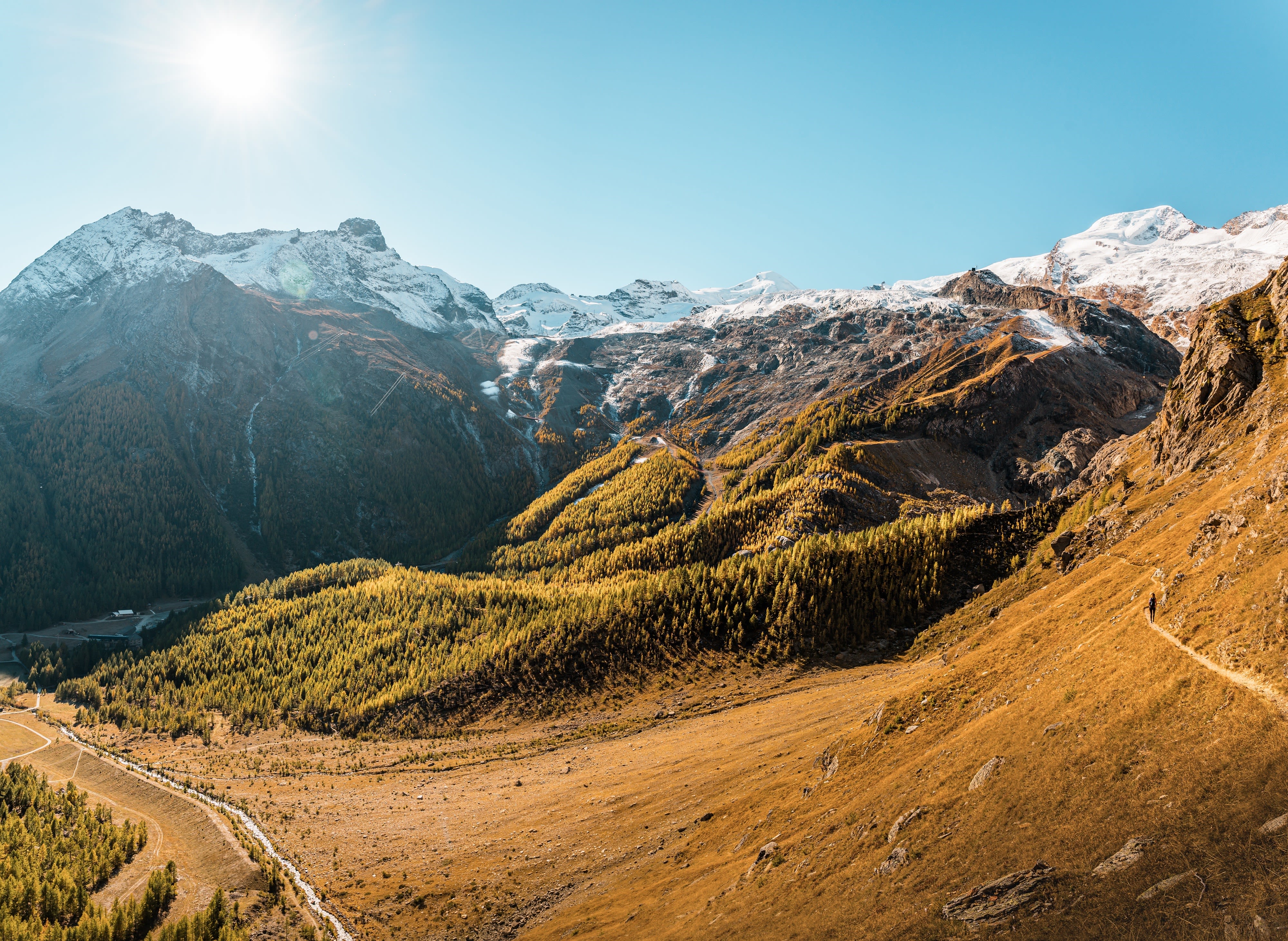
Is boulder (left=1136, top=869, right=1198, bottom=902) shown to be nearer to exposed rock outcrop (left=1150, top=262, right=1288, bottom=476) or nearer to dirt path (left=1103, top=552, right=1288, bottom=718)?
dirt path (left=1103, top=552, right=1288, bottom=718)

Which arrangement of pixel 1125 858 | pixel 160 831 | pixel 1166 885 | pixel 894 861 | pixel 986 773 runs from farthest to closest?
1. pixel 160 831
2. pixel 986 773
3. pixel 894 861
4. pixel 1125 858
5. pixel 1166 885

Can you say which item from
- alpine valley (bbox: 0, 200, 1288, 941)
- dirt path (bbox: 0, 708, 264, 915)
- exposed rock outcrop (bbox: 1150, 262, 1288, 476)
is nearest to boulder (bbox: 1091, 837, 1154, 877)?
alpine valley (bbox: 0, 200, 1288, 941)

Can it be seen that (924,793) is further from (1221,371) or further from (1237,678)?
(1221,371)

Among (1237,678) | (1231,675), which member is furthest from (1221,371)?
(1237,678)

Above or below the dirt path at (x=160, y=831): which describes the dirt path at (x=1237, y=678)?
above

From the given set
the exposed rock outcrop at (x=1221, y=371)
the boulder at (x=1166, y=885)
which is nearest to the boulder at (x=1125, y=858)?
the boulder at (x=1166, y=885)

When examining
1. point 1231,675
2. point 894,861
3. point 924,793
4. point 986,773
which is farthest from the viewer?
point 924,793

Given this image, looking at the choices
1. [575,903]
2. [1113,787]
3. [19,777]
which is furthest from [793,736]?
[19,777]

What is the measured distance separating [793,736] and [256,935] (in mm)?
50245

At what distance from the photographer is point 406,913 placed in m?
48.8

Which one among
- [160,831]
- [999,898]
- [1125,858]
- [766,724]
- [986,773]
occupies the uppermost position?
[1125,858]

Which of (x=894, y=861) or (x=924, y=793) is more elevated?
(x=924, y=793)

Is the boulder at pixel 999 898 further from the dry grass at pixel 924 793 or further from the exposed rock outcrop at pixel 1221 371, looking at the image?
the exposed rock outcrop at pixel 1221 371

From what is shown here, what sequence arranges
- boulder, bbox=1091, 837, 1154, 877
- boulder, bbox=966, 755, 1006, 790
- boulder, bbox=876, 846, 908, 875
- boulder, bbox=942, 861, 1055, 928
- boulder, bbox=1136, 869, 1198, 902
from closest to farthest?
boulder, bbox=1136, 869, 1198, 902 < boulder, bbox=1091, 837, 1154, 877 < boulder, bbox=942, 861, 1055, 928 < boulder, bbox=876, 846, 908, 875 < boulder, bbox=966, 755, 1006, 790
